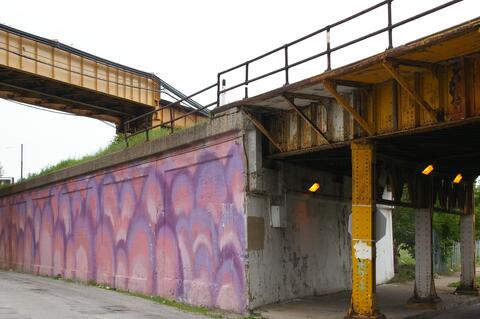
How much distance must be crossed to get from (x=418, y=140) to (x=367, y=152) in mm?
1947

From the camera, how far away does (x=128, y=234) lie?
20.7 meters

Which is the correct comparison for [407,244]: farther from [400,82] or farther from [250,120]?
[400,82]

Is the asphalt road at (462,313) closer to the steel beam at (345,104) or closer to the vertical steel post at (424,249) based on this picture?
the vertical steel post at (424,249)

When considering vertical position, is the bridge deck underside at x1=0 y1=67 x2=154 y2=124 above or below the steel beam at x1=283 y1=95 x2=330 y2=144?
above

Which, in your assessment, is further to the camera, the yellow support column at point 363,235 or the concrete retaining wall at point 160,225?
the concrete retaining wall at point 160,225

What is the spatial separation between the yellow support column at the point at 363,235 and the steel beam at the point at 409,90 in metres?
1.79

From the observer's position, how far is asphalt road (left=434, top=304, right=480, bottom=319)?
14.5m

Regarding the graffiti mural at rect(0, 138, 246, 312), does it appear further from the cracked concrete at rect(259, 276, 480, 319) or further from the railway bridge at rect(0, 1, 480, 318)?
the cracked concrete at rect(259, 276, 480, 319)

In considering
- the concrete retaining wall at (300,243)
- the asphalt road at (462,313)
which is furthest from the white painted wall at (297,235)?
the asphalt road at (462,313)

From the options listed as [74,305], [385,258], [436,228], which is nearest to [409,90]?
[74,305]

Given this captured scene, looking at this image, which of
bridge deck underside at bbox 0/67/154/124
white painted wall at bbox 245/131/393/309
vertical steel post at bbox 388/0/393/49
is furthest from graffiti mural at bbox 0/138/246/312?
bridge deck underside at bbox 0/67/154/124

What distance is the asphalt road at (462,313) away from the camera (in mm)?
14547

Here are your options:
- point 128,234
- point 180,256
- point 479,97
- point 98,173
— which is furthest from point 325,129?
point 98,173

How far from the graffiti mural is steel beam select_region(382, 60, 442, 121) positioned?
17.1 feet
